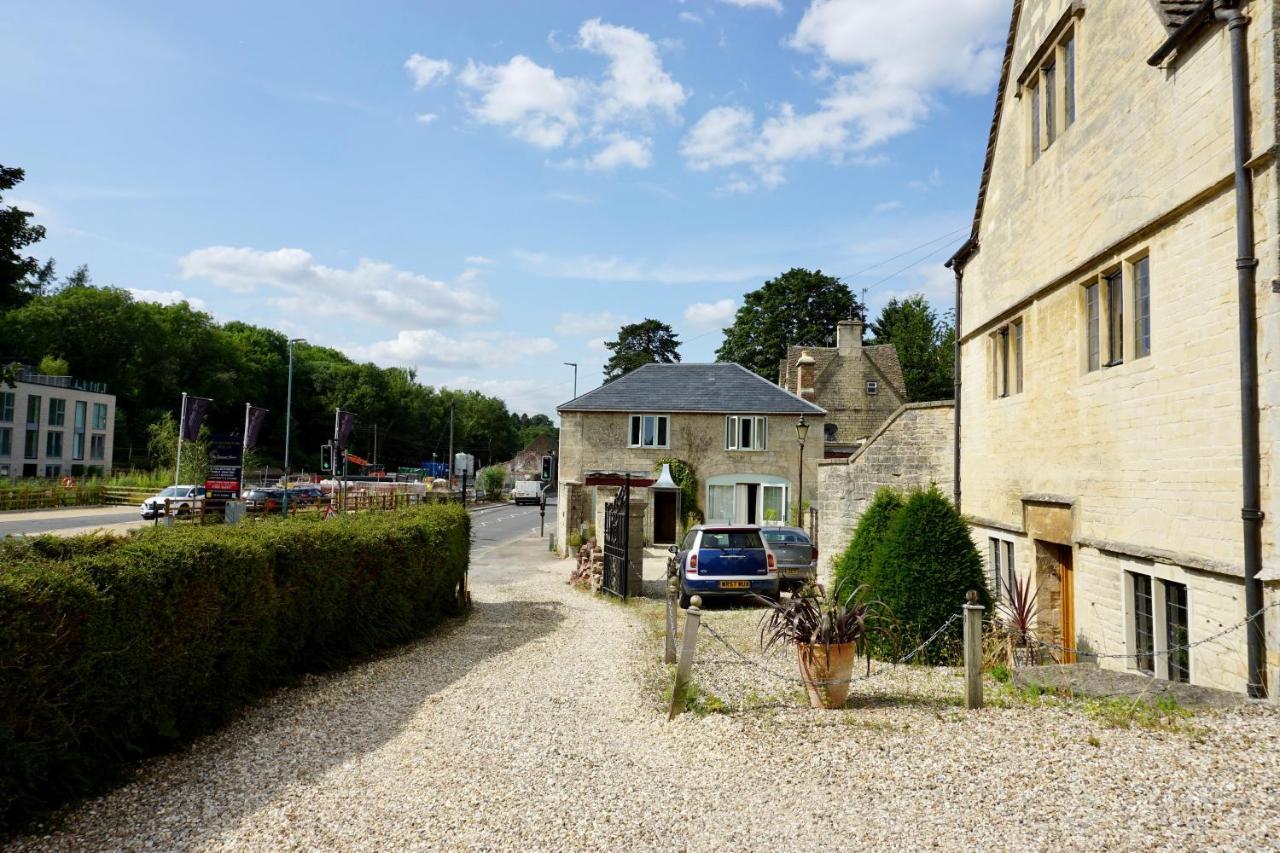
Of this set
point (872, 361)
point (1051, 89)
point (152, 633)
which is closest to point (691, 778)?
point (152, 633)

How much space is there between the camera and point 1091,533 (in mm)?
A: 9758

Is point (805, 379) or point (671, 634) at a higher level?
point (805, 379)

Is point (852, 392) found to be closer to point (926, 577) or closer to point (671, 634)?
point (926, 577)

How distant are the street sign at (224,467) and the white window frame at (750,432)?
681 inches

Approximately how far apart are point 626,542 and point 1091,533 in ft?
29.0

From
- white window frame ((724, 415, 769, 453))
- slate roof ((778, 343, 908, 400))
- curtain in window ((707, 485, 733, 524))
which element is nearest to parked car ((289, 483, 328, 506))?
curtain in window ((707, 485, 733, 524))

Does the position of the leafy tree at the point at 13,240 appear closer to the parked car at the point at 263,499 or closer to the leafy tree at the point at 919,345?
the parked car at the point at 263,499

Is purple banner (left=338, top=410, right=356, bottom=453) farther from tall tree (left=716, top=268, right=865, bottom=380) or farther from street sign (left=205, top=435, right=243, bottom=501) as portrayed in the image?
tall tree (left=716, top=268, right=865, bottom=380)

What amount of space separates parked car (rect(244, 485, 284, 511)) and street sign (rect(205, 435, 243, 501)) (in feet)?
32.4

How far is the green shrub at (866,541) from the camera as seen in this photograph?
11.1m

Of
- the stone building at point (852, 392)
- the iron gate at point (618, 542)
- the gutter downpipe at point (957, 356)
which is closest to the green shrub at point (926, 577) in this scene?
the gutter downpipe at point (957, 356)

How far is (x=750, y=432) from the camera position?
107ft

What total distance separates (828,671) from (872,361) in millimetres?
41675

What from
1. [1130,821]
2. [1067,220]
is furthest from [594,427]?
[1130,821]
